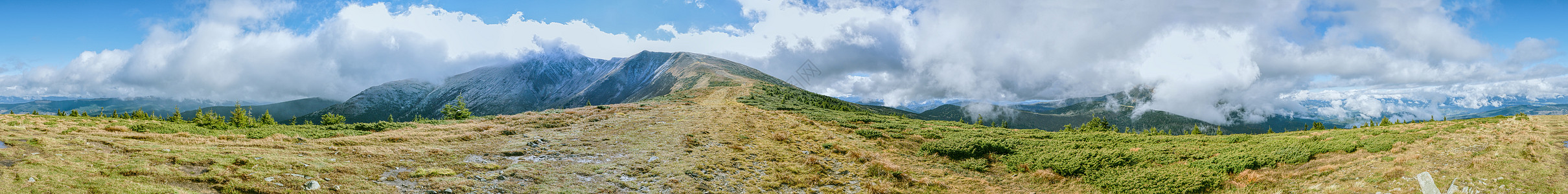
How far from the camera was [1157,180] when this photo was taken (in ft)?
54.1

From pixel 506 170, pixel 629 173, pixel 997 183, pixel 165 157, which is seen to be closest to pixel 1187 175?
pixel 997 183

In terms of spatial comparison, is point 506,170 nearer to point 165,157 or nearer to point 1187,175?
point 165,157

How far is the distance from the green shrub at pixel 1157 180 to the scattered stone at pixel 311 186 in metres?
21.2

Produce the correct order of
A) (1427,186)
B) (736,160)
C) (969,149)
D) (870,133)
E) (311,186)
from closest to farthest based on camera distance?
(1427,186), (311,186), (736,160), (969,149), (870,133)

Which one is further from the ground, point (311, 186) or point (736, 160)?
point (311, 186)

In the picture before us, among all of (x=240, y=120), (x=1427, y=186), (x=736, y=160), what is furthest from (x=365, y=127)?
(x=1427, y=186)

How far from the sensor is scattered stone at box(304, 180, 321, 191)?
12.4 meters

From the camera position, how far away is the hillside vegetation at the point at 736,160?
12.9m

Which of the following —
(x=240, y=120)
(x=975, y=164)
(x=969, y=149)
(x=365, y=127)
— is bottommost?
(x=975, y=164)

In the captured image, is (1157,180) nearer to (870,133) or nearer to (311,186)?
(870,133)

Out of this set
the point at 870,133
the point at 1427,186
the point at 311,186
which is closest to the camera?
the point at 1427,186

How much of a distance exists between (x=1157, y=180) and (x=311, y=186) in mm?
22628

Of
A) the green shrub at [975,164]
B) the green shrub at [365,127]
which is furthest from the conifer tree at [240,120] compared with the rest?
the green shrub at [975,164]

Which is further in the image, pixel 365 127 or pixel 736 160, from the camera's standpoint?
pixel 365 127
